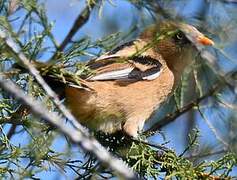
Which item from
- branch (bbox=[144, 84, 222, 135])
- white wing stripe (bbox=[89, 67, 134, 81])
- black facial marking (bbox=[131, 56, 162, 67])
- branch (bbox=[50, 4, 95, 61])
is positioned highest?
branch (bbox=[50, 4, 95, 61])

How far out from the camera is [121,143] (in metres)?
4.38

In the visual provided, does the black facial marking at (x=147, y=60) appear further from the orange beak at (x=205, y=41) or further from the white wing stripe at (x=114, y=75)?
the orange beak at (x=205, y=41)

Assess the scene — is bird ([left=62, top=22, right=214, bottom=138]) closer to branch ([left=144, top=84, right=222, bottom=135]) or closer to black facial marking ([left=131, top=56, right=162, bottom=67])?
black facial marking ([left=131, top=56, right=162, bottom=67])

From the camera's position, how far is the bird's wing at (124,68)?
4301 millimetres

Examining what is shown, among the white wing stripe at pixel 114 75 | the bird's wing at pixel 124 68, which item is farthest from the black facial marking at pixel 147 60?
the white wing stripe at pixel 114 75

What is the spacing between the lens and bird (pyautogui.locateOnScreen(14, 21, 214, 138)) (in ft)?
14.1

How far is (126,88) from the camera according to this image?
462 centimetres

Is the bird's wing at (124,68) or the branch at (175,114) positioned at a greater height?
the bird's wing at (124,68)

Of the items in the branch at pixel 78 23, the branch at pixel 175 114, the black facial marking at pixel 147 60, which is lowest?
the branch at pixel 175 114

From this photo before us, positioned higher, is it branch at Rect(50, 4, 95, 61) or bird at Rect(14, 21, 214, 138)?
branch at Rect(50, 4, 95, 61)

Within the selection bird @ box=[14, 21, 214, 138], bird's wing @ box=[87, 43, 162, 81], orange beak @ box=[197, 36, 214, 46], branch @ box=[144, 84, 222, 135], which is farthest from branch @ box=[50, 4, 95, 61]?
orange beak @ box=[197, 36, 214, 46]

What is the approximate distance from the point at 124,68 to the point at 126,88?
0.54 feet

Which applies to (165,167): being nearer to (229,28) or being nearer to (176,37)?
(229,28)

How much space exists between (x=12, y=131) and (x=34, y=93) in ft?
2.71
